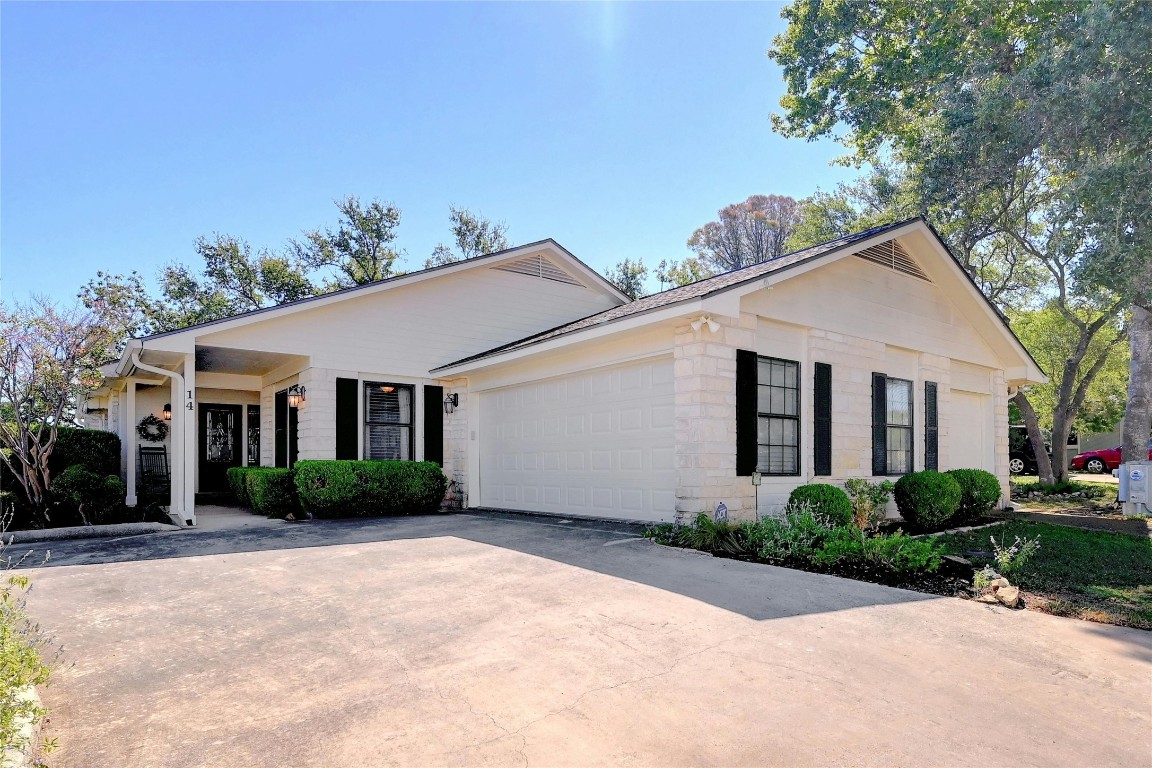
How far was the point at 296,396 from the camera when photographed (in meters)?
11.7

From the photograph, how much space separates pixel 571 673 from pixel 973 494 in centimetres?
1011

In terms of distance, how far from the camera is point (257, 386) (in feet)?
48.3

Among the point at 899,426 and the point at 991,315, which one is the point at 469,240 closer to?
the point at 991,315

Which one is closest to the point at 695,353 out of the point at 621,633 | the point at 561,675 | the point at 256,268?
the point at 621,633

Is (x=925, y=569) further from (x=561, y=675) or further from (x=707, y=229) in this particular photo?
(x=707, y=229)

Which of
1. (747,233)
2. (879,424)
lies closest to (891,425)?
(879,424)

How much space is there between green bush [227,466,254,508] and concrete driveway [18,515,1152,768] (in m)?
6.61

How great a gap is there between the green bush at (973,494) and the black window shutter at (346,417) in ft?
33.6

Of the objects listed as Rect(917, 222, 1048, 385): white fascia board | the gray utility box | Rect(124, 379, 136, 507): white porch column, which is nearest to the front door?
Rect(124, 379, 136, 507): white porch column

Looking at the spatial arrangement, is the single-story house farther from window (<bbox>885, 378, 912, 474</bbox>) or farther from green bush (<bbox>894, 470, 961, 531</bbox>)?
green bush (<bbox>894, 470, 961, 531</bbox>)

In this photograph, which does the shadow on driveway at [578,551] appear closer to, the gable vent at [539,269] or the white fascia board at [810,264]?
the white fascia board at [810,264]

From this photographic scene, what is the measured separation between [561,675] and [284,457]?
1122 cm

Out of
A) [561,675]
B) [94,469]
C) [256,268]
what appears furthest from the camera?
[256,268]

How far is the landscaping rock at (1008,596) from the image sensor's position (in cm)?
510
